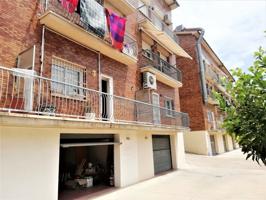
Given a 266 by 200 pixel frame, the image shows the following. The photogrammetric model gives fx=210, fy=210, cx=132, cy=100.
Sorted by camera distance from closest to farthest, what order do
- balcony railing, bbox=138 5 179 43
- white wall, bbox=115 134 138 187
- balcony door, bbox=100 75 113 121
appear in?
white wall, bbox=115 134 138 187 < balcony door, bbox=100 75 113 121 < balcony railing, bbox=138 5 179 43

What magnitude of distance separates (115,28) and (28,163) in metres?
7.28

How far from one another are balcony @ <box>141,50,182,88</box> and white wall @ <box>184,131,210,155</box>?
8.63 m

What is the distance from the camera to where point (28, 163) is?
6516 mm

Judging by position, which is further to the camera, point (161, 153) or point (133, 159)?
point (161, 153)

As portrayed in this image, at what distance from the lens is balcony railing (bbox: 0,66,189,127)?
6.75 m

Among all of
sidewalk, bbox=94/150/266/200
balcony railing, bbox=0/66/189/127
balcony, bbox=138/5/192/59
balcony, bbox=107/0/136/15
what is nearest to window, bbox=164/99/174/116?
balcony railing, bbox=0/66/189/127

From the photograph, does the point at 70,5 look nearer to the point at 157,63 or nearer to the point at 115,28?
the point at 115,28

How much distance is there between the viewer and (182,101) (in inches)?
1016

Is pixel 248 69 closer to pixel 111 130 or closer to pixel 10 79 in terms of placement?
pixel 10 79

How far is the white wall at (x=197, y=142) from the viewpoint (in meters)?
23.2

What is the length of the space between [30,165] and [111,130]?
13.6 ft

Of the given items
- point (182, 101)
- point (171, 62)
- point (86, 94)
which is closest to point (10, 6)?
point (86, 94)

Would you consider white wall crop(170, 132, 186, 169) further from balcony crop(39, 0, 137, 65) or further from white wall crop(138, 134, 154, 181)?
balcony crop(39, 0, 137, 65)

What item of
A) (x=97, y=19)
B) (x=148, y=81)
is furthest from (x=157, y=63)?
(x=97, y=19)
